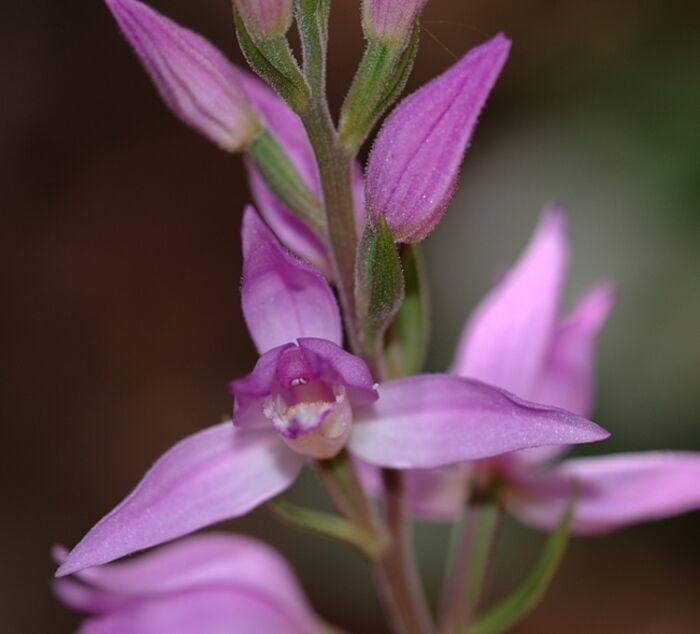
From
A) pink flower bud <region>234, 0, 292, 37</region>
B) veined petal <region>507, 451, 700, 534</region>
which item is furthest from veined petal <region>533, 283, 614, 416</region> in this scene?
pink flower bud <region>234, 0, 292, 37</region>

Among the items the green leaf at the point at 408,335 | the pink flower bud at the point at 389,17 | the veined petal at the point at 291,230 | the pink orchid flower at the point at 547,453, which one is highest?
the pink flower bud at the point at 389,17

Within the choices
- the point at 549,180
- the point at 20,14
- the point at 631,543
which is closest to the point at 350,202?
the point at 549,180

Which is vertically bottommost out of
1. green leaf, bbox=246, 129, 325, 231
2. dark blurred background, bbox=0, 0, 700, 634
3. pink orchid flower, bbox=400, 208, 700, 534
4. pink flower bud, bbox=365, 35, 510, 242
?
dark blurred background, bbox=0, 0, 700, 634

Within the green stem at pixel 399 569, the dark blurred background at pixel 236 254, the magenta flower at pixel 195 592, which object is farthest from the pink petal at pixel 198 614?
the dark blurred background at pixel 236 254

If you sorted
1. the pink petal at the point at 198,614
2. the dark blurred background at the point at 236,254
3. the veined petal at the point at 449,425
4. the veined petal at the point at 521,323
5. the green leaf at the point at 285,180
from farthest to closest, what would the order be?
the dark blurred background at the point at 236,254
the veined petal at the point at 521,323
the pink petal at the point at 198,614
the green leaf at the point at 285,180
the veined petal at the point at 449,425

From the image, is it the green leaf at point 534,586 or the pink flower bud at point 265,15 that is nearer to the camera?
the pink flower bud at point 265,15

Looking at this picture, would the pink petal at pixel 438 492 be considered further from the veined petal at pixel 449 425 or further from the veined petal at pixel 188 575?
the veined petal at pixel 449 425

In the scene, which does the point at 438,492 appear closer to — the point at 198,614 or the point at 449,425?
the point at 198,614

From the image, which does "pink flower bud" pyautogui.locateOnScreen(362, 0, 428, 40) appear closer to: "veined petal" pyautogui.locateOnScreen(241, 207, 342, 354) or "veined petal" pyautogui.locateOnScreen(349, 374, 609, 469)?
"veined petal" pyautogui.locateOnScreen(241, 207, 342, 354)
